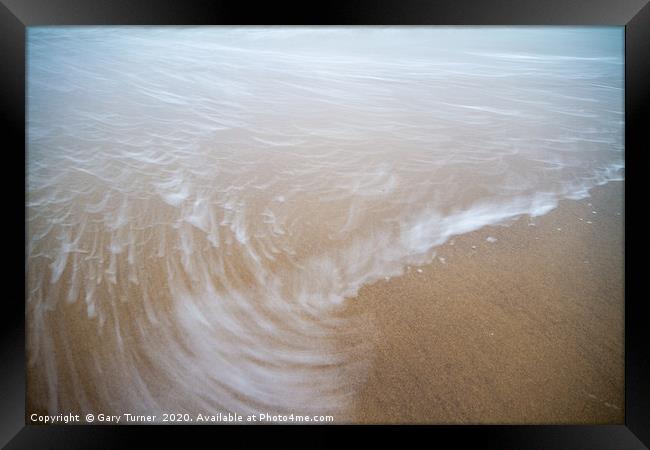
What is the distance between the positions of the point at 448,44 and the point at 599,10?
1.56 feet

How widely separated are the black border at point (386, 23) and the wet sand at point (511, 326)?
0.04m

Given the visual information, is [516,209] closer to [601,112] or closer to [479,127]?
[479,127]

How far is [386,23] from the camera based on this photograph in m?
1.11

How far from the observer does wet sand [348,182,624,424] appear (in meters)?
1.13

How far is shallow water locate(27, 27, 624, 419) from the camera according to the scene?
116cm

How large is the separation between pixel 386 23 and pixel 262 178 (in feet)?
2.22

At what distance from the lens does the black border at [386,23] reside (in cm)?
109

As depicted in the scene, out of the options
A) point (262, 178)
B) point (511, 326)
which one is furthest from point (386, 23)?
point (511, 326)

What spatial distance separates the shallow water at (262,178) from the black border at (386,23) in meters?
0.06

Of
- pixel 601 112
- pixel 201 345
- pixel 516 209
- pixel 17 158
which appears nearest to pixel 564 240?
pixel 516 209

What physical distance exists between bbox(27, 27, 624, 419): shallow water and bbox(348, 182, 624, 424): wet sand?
0.07 m

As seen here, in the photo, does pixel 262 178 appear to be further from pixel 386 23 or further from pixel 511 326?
pixel 511 326

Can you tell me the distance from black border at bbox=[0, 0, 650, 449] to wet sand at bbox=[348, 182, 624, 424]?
4 cm

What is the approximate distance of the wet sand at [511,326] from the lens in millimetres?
1128
